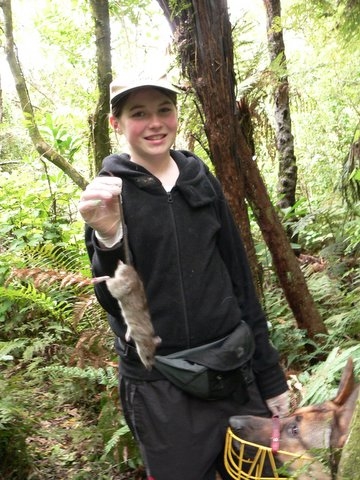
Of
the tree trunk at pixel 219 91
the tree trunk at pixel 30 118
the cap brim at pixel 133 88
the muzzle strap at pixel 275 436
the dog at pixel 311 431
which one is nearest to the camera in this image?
the dog at pixel 311 431

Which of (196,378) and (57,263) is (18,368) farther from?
(196,378)

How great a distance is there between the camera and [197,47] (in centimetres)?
362

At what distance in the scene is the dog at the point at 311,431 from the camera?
168cm

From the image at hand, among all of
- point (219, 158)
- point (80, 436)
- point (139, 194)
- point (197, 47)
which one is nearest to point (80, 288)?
point (80, 436)

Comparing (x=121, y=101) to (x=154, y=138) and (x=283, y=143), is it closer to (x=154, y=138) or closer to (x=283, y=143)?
(x=154, y=138)

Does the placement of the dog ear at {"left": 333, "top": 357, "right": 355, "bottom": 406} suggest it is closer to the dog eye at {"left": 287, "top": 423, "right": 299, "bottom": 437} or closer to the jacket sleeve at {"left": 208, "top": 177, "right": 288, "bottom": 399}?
the dog eye at {"left": 287, "top": 423, "right": 299, "bottom": 437}

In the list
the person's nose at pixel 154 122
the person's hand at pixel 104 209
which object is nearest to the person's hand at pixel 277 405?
the person's hand at pixel 104 209

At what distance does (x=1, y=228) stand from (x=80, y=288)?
1.78 m

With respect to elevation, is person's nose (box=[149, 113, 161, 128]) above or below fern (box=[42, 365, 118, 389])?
above

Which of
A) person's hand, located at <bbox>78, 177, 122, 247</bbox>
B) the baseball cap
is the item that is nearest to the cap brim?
the baseball cap

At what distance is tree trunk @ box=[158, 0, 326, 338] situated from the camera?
3.60 metres

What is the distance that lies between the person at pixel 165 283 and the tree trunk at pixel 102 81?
4.51m

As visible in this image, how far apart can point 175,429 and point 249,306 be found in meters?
0.69

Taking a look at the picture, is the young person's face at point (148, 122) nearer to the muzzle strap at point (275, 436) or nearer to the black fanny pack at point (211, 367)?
the black fanny pack at point (211, 367)
